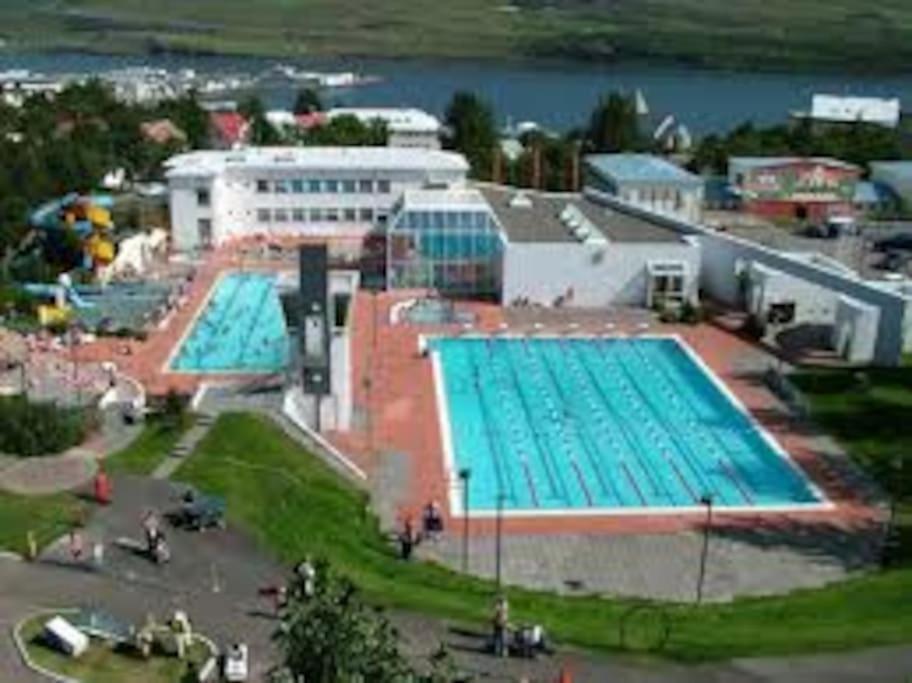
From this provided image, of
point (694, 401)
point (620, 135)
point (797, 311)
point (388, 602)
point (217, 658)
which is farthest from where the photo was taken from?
point (620, 135)

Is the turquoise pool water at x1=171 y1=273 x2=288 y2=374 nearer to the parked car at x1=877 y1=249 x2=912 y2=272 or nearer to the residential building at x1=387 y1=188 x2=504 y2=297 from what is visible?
the residential building at x1=387 y1=188 x2=504 y2=297

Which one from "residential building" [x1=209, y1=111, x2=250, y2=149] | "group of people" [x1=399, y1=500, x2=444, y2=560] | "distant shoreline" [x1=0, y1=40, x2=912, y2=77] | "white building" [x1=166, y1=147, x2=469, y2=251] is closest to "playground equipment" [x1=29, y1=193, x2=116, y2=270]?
"white building" [x1=166, y1=147, x2=469, y2=251]

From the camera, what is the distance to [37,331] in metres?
41.2

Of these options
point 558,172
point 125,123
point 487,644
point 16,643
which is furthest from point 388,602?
point 125,123

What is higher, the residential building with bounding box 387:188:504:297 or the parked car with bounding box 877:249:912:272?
the residential building with bounding box 387:188:504:297

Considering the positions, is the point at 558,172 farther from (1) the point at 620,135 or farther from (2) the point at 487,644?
(2) the point at 487,644

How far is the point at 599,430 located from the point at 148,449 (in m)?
12.6

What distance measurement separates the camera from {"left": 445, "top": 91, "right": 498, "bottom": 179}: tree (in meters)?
66.4

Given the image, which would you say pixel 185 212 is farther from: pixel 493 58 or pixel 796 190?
pixel 493 58

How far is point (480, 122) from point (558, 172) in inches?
240

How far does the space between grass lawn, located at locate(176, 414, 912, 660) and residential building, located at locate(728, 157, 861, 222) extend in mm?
40428

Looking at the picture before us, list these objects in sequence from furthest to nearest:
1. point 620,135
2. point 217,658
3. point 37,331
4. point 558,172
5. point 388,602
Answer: point 620,135
point 558,172
point 37,331
point 388,602
point 217,658

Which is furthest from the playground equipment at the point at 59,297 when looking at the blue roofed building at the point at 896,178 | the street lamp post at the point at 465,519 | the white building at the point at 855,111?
the white building at the point at 855,111

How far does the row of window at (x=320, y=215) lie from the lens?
56531 millimetres
